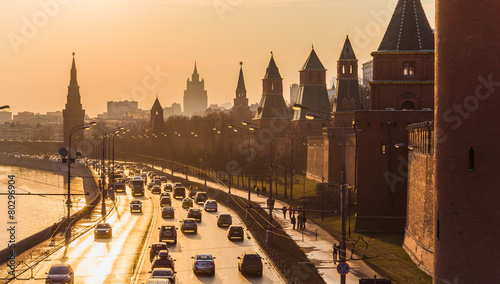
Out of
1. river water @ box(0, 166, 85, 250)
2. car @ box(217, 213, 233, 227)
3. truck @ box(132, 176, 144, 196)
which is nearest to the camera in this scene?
car @ box(217, 213, 233, 227)

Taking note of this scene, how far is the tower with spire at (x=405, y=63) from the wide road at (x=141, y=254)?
1539cm

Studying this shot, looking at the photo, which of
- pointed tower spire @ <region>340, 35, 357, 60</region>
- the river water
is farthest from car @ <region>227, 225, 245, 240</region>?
pointed tower spire @ <region>340, 35, 357, 60</region>

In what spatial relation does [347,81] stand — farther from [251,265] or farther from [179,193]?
[251,265]

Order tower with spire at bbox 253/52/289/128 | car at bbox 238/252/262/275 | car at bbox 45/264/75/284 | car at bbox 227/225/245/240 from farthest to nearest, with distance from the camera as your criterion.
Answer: tower with spire at bbox 253/52/289/128
car at bbox 227/225/245/240
car at bbox 238/252/262/275
car at bbox 45/264/75/284

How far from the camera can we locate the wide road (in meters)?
39.9

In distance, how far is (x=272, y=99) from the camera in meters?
148

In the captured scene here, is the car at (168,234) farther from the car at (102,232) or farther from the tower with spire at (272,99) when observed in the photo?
the tower with spire at (272,99)

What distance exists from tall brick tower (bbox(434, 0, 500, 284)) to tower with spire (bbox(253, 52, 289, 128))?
4539 inches

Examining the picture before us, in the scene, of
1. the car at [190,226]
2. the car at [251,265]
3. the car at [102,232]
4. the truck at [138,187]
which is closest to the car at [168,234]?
the car at [190,226]

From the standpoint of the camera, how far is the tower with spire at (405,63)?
195ft

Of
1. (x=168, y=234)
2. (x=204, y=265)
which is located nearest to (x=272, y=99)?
(x=168, y=234)

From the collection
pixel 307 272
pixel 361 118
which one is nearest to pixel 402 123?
pixel 361 118

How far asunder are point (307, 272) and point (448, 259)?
11.4 metres

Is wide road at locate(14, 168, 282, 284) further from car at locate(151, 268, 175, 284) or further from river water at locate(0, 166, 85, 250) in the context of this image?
river water at locate(0, 166, 85, 250)
